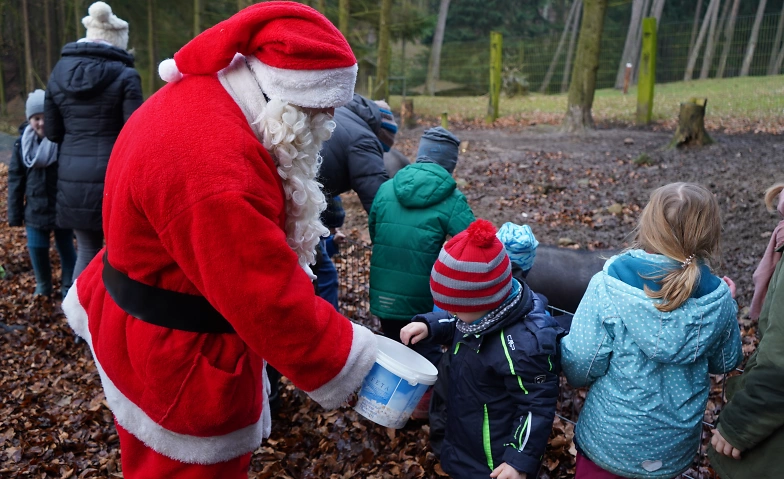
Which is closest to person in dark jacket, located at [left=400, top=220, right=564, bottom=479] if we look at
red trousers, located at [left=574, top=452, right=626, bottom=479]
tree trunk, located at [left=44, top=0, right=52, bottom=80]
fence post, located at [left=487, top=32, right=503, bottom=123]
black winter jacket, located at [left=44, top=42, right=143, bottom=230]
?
red trousers, located at [left=574, top=452, right=626, bottom=479]

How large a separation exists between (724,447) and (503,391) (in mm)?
811

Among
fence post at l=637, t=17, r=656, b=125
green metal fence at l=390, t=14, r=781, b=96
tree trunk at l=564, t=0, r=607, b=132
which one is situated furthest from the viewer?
green metal fence at l=390, t=14, r=781, b=96

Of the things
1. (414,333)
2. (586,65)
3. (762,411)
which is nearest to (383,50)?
(586,65)

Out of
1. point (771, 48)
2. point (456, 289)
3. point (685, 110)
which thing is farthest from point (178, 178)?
point (771, 48)

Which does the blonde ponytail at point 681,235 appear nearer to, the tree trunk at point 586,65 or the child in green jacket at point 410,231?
the child in green jacket at point 410,231

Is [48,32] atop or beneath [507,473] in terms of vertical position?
beneath

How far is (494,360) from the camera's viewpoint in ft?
8.34

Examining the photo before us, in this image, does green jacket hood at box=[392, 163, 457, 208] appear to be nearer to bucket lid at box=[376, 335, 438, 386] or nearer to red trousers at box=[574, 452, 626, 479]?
bucket lid at box=[376, 335, 438, 386]

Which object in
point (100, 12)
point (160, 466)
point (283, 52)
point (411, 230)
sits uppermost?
point (283, 52)

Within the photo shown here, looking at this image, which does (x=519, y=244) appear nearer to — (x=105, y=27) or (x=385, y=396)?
(x=385, y=396)

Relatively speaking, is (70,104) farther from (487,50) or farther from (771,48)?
(487,50)

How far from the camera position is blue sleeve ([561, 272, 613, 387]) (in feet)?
8.14

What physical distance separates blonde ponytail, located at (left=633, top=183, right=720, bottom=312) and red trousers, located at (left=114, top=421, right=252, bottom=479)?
161 centimetres

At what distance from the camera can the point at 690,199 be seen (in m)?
2.41
